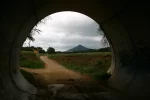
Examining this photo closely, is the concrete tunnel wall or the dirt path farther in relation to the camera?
the dirt path

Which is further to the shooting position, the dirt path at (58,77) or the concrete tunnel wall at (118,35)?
the dirt path at (58,77)

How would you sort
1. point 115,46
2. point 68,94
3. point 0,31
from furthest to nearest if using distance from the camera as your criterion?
point 115,46 → point 68,94 → point 0,31

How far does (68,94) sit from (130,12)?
13.5 feet

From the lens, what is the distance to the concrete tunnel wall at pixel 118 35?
6.40 metres

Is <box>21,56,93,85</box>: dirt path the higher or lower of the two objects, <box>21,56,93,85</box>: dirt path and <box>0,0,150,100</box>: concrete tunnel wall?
the lower

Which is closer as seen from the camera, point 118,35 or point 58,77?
point 118,35

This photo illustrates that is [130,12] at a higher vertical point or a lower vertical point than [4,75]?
higher

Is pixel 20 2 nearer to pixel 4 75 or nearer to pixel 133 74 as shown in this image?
pixel 4 75

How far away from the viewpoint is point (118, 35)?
10.2m

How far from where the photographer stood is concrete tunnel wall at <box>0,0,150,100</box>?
252 inches

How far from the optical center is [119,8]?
8281mm

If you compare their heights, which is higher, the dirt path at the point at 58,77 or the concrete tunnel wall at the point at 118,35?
the concrete tunnel wall at the point at 118,35

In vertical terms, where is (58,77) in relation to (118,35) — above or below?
below

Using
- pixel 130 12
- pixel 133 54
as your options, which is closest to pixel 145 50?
pixel 133 54
